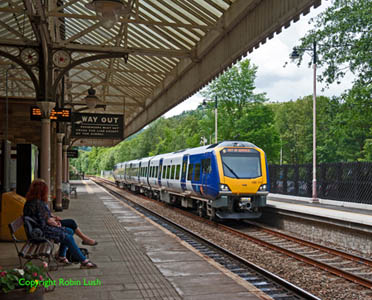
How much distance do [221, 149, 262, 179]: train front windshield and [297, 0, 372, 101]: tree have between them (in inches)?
434

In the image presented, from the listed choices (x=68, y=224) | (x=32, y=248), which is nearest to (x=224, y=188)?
(x=68, y=224)

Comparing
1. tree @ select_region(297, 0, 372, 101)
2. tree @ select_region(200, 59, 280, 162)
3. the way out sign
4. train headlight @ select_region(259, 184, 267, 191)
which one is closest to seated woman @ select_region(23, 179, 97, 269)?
train headlight @ select_region(259, 184, 267, 191)

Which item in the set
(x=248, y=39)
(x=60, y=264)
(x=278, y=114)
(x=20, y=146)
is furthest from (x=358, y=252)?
(x=278, y=114)

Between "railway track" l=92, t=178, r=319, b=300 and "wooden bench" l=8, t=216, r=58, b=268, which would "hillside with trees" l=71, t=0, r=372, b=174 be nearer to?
"railway track" l=92, t=178, r=319, b=300

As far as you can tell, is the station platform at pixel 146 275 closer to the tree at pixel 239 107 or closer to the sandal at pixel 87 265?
the sandal at pixel 87 265

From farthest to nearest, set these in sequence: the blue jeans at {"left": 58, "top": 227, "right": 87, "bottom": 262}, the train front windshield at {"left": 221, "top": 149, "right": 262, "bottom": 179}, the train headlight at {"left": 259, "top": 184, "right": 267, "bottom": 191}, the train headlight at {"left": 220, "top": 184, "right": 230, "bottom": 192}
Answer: the train headlight at {"left": 259, "top": 184, "right": 267, "bottom": 191} → the train front windshield at {"left": 221, "top": 149, "right": 262, "bottom": 179} → the train headlight at {"left": 220, "top": 184, "right": 230, "bottom": 192} → the blue jeans at {"left": 58, "top": 227, "right": 87, "bottom": 262}

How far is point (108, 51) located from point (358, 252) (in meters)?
8.09

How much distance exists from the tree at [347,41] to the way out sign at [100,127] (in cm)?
1102

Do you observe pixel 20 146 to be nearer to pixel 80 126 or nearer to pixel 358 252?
pixel 80 126

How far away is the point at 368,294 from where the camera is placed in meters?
7.13

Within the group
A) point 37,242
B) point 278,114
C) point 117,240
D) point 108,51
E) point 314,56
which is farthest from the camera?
point 278,114

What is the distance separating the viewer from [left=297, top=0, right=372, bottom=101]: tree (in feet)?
77.4

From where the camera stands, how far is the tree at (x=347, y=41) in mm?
23594

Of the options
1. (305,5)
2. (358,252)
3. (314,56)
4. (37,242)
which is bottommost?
(358,252)
